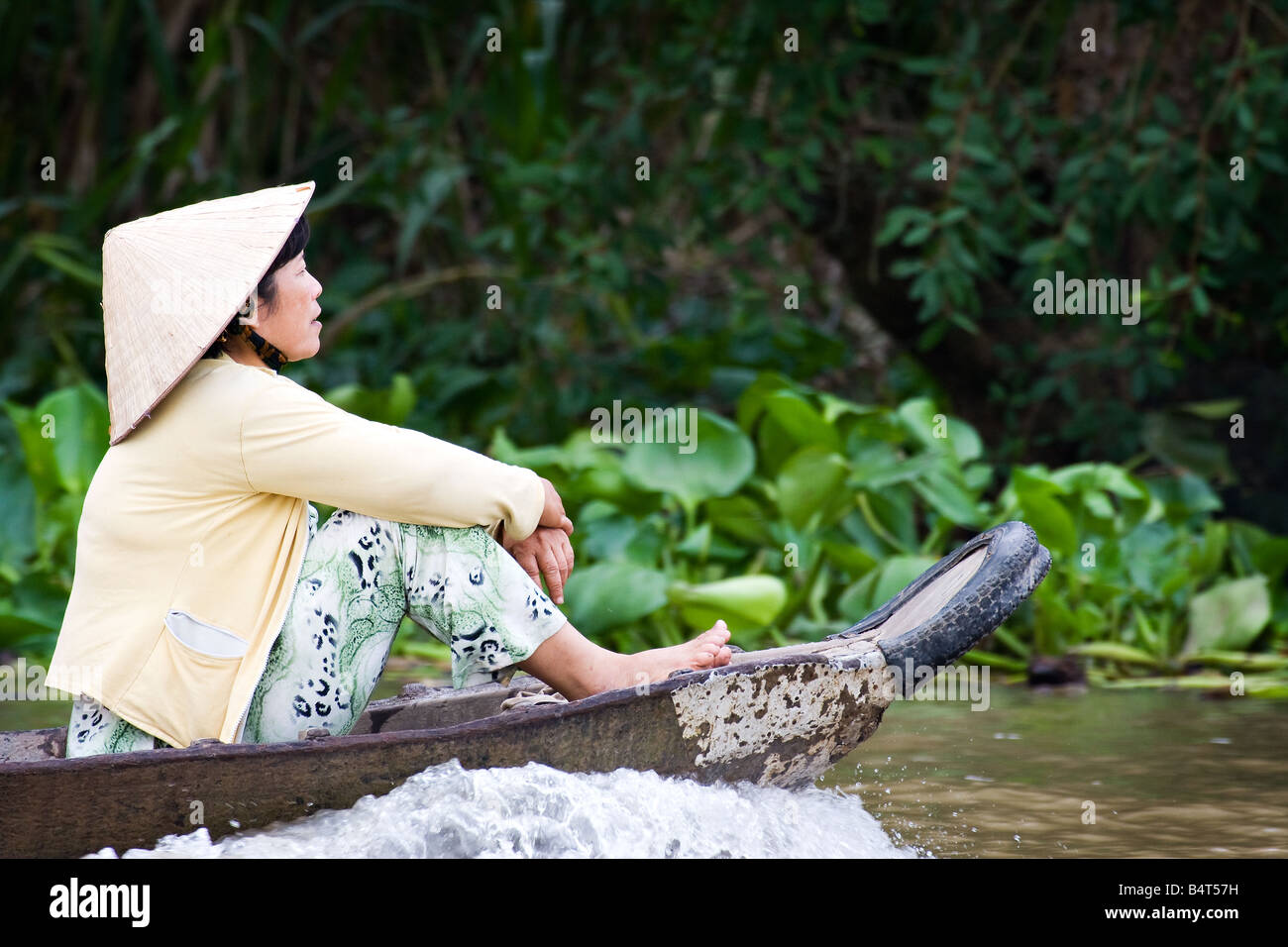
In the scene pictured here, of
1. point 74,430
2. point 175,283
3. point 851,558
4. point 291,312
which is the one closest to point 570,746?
point 291,312

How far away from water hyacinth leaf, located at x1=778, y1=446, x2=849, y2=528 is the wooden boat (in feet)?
5.61

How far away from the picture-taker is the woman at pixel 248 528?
2.00m

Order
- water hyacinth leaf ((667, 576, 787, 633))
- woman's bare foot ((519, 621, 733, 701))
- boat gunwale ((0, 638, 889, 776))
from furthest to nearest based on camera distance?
1. water hyacinth leaf ((667, 576, 787, 633))
2. woman's bare foot ((519, 621, 733, 701))
3. boat gunwale ((0, 638, 889, 776))

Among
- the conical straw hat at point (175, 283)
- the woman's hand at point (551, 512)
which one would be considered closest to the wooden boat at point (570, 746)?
the woman's hand at point (551, 512)

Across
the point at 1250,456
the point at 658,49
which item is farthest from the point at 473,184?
the point at 1250,456

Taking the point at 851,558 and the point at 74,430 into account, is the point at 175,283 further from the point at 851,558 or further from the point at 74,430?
the point at 74,430

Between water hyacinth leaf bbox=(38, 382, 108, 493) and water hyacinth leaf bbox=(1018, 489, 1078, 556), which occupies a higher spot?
water hyacinth leaf bbox=(38, 382, 108, 493)

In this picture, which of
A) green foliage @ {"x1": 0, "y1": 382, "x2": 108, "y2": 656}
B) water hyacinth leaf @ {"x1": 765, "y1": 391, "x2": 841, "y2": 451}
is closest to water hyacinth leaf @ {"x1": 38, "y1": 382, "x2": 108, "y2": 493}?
green foliage @ {"x1": 0, "y1": 382, "x2": 108, "y2": 656}

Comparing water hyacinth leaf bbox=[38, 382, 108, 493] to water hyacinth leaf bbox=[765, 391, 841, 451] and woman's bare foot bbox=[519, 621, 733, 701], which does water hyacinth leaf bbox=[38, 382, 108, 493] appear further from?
woman's bare foot bbox=[519, 621, 733, 701]

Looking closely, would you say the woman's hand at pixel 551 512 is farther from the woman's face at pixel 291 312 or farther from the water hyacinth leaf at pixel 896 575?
the water hyacinth leaf at pixel 896 575

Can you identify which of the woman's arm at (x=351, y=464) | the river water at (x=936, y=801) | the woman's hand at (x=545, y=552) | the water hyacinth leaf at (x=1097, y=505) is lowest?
the river water at (x=936, y=801)

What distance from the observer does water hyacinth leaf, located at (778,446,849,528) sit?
411 cm

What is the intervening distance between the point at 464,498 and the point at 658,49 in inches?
149

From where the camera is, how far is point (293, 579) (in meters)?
2.07
